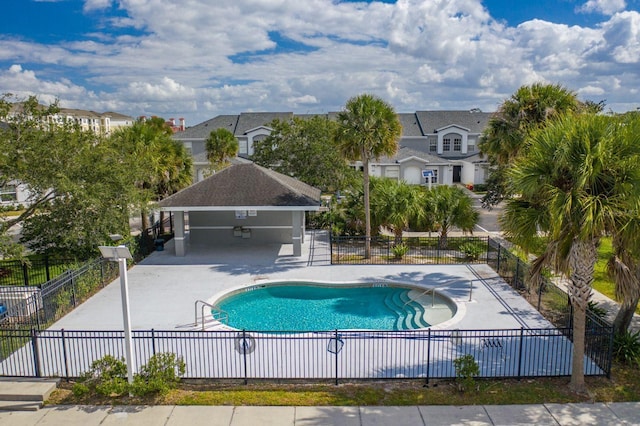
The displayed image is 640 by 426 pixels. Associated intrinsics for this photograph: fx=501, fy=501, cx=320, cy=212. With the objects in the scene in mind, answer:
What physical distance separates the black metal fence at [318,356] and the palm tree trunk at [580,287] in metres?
0.84

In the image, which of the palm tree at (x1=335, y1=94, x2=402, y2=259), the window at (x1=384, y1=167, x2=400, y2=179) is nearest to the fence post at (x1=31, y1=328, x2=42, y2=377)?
the palm tree at (x1=335, y1=94, x2=402, y2=259)

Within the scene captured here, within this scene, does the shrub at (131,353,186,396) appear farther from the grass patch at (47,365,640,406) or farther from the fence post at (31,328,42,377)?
the fence post at (31,328,42,377)

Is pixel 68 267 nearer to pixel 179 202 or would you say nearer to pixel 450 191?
pixel 179 202

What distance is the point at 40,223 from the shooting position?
18.9 m

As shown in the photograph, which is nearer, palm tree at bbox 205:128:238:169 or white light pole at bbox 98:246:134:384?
white light pole at bbox 98:246:134:384

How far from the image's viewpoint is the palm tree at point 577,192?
972cm

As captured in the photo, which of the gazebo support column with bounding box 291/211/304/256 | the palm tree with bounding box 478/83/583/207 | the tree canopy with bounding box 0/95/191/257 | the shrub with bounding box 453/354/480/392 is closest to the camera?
the shrub with bounding box 453/354/480/392

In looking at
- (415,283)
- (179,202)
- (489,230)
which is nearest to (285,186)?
(179,202)

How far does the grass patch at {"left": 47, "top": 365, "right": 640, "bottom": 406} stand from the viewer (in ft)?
37.0

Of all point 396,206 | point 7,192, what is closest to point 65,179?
point 7,192

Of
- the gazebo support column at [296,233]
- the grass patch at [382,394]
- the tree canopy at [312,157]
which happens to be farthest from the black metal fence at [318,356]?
the tree canopy at [312,157]

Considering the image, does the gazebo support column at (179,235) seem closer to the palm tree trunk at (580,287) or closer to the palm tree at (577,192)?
the palm tree at (577,192)

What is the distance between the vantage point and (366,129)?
874 inches

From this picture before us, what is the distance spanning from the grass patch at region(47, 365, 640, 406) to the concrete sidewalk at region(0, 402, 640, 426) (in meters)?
0.21
